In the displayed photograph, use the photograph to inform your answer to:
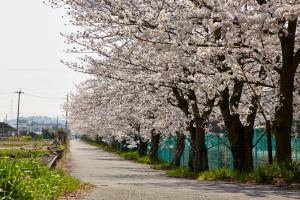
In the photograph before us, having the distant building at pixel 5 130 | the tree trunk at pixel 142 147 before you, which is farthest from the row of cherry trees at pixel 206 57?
the distant building at pixel 5 130

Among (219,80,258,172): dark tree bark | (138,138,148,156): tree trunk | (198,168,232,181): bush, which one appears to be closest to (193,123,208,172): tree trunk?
(198,168,232,181): bush

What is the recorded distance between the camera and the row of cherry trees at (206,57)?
1259 cm

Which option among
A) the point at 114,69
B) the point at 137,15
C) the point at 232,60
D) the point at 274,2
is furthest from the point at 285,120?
the point at 114,69

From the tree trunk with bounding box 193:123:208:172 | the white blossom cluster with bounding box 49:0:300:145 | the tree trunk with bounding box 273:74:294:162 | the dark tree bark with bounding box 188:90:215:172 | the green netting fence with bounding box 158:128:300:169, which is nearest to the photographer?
the white blossom cluster with bounding box 49:0:300:145

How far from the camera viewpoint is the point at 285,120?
1477cm

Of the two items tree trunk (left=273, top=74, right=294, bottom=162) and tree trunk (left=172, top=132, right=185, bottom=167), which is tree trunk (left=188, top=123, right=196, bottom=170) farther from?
tree trunk (left=273, top=74, right=294, bottom=162)

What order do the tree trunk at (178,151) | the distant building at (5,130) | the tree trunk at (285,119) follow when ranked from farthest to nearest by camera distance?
the distant building at (5,130) → the tree trunk at (178,151) → the tree trunk at (285,119)

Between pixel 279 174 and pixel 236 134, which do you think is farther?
pixel 236 134

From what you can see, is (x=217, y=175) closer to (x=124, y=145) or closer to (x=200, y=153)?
(x=200, y=153)

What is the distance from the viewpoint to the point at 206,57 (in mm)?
13742

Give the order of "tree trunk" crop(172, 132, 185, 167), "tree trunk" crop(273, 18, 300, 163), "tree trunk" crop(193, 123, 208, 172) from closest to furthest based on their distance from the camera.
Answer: "tree trunk" crop(273, 18, 300, 163), "tree trunk" crop(193, 123, 208, 172), "tree trunk" crop(172, 132, 185, 167)

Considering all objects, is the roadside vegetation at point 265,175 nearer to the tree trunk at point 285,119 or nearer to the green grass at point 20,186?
the tree trunk at point 285,119

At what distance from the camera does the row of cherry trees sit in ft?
41.3

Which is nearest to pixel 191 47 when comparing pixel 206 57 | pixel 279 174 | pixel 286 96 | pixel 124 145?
pixel 206 57
